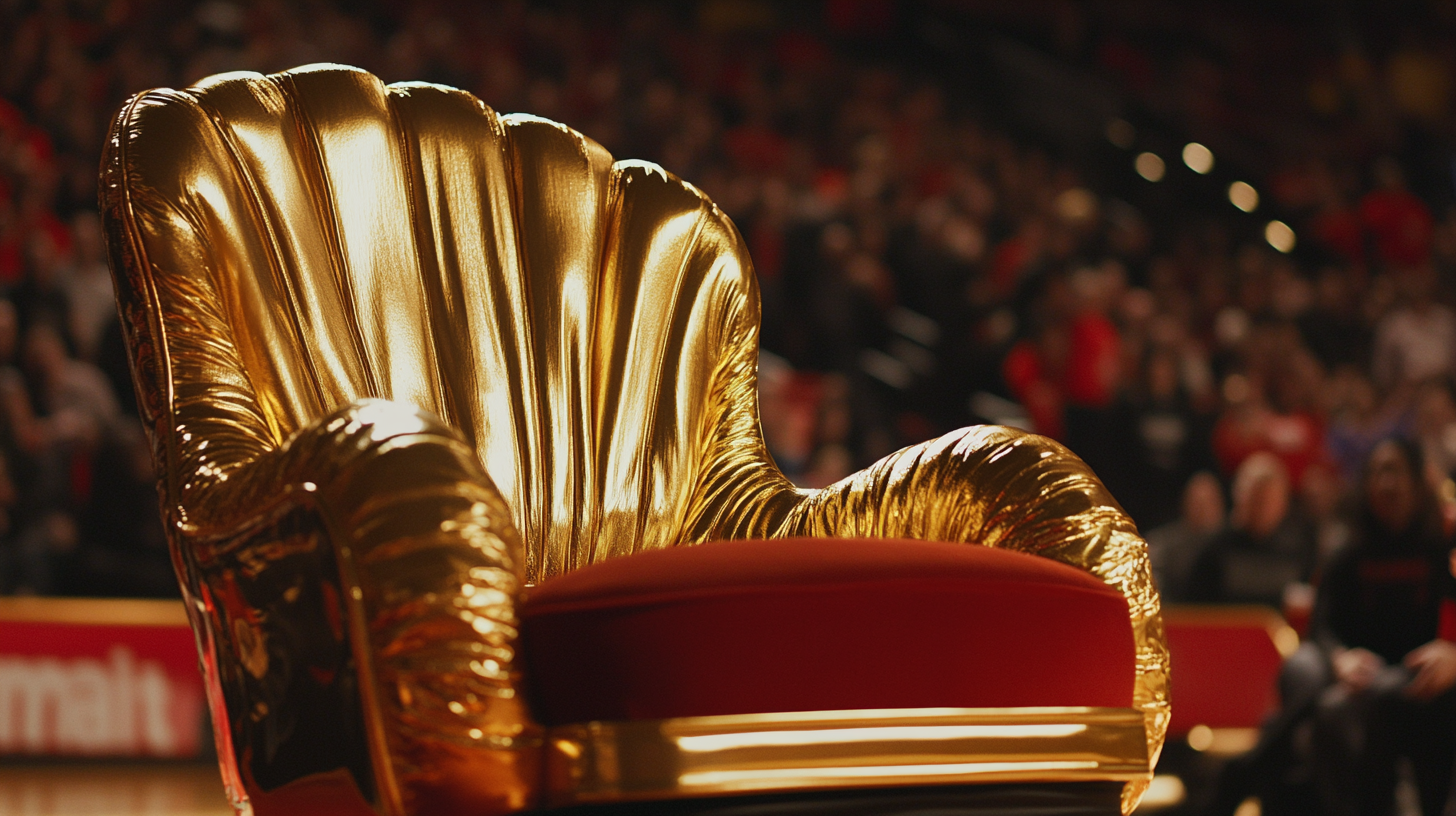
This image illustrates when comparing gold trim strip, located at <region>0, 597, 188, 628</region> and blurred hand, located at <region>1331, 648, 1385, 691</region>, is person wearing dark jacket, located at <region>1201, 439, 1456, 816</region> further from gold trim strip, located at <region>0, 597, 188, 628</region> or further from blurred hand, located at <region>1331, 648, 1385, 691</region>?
gold trim strip, located at <region>0, 597, 188, 628</region>

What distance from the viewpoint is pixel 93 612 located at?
3.70m

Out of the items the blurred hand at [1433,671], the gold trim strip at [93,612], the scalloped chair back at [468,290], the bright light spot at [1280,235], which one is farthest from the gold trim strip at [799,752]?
the bright light spot at [1280,235]

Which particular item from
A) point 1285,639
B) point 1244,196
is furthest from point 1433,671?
point 1244,196

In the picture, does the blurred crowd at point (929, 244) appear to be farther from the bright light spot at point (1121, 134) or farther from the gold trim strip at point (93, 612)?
the gold trim strip at point (93, 612)

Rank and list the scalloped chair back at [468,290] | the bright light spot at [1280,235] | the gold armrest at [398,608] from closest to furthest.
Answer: the gold armrest at [398,608], the scalloped chair back at [468,290], the bright light spot at [1280,235]

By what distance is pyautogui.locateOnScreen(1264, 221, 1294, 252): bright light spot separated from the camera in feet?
29.1

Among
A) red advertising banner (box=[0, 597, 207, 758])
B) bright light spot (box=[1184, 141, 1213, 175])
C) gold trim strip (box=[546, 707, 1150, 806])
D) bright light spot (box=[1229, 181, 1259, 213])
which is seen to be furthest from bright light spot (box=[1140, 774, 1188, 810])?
bright light spot (box=[1184, 141, 1213, 175])

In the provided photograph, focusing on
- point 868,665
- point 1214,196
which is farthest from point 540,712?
point 1214,196

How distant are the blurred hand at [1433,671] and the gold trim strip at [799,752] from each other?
6.71 feet

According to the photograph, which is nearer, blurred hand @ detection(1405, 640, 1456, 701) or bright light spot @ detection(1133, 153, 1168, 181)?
blurred hand @ detection(1405, 640, 1456, 701)

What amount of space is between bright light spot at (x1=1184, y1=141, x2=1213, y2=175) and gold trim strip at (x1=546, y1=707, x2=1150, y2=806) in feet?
28.9

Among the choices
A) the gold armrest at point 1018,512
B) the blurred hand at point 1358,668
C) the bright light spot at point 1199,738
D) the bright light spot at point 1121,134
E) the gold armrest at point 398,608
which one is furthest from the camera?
the bright light spot at point 1121,134

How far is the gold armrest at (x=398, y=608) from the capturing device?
1.04 meters

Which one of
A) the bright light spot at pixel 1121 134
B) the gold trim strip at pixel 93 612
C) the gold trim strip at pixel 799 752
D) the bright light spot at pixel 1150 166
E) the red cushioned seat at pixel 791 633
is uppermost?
the red cushioned seat at pixel 791 633
